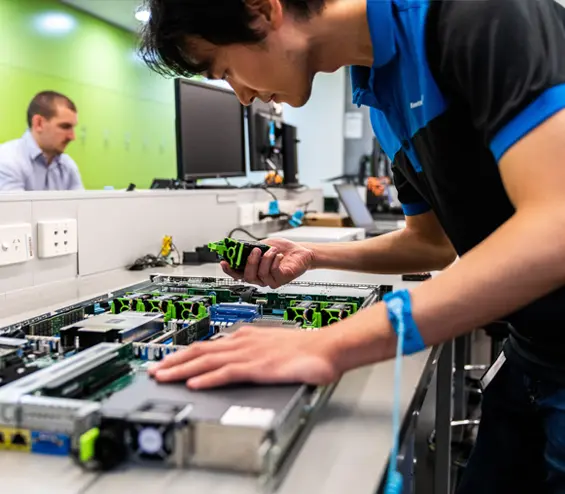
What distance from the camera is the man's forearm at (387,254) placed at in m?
1.15

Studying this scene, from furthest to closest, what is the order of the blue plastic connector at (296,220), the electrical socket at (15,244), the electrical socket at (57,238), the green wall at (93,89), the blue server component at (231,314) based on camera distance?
the green wall at (93,89)
the blue plastic connector at (296,220)
the electrical socket at (57,238)
the electrical socket at (15,244)
the blue server component at (231,314)

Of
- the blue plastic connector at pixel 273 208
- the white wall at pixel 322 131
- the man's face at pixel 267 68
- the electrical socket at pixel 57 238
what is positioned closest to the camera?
the man's face at pixel 267 68

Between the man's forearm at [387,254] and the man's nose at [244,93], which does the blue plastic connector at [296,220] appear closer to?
the man's forearm at [387,254]

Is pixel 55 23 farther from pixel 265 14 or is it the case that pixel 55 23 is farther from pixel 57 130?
pixel 265 14

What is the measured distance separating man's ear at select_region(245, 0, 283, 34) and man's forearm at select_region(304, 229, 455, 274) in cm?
49

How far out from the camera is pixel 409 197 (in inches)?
44.1

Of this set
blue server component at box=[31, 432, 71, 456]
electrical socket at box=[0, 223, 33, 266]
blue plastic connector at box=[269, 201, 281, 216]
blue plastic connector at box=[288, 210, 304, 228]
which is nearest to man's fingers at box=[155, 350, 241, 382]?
blue server component at box=[31, 432, 71, 456]

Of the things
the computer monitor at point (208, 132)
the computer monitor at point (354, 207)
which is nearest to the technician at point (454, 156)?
the computer monitor at point (208, 132)

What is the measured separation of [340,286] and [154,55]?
23.4 inches

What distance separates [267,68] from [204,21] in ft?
0.33

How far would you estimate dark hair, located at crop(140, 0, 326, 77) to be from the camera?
2.33ft

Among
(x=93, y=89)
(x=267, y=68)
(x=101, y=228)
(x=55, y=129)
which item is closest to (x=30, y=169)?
(x=55, y=129)

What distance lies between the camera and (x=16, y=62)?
4.66 metres

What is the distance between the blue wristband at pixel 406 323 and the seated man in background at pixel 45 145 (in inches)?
132
